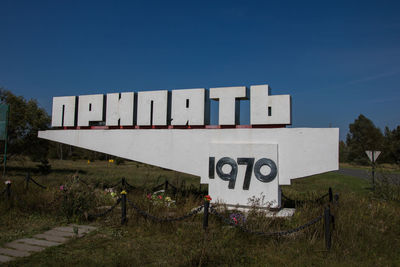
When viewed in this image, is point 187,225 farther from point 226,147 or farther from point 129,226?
point 226,147

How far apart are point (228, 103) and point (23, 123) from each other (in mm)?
17231

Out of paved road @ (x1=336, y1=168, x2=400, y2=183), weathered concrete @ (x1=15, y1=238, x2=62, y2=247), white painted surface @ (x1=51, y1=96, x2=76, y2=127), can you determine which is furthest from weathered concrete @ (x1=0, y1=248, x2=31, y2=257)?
paved road @ (x1=336, y1=168, x2=400, y2=183)

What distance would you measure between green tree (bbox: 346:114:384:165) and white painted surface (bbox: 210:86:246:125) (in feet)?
129

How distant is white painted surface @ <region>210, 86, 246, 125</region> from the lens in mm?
8342

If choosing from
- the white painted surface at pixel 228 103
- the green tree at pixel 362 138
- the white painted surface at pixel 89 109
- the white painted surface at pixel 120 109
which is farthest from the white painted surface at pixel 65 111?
the green tree at pixel 362 138

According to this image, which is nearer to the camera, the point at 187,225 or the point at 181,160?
the point at 187,225

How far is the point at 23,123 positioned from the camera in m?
20.2

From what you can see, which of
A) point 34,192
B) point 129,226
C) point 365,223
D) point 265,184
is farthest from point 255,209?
point 34,192

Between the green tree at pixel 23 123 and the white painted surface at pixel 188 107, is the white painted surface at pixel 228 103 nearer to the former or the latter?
the white painted surface at pixel 188 107

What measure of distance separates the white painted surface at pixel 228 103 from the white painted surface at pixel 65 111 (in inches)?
197

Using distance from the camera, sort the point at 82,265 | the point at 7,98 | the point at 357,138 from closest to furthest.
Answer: the point at 82,265
the point at 7,98
the point at 357,138

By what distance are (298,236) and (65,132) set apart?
7.95 metres

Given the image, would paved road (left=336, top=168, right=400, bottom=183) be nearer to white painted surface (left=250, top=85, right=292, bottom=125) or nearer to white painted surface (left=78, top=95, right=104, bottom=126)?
white painted surface (left=250, top=85, right=292, bottom=125)

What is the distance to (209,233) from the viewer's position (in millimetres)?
5938
